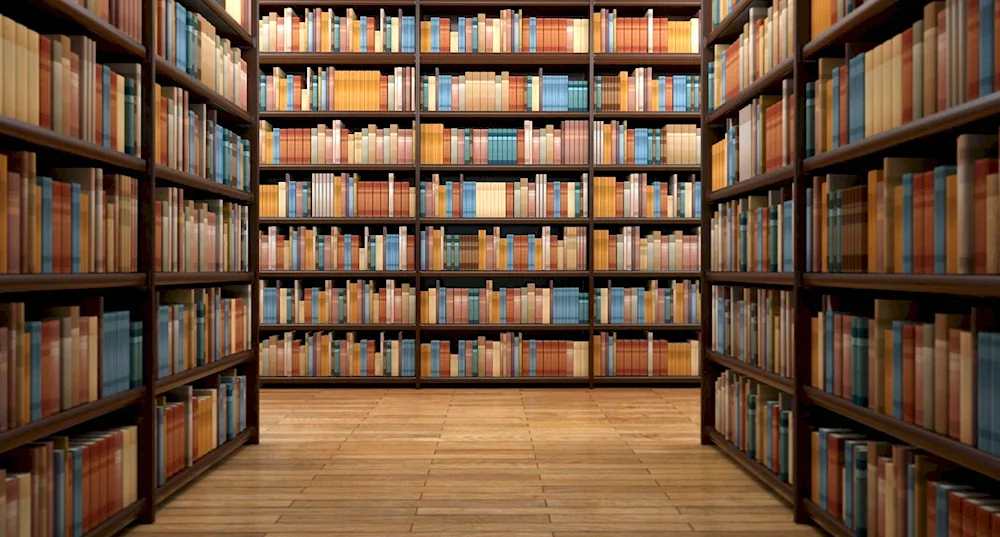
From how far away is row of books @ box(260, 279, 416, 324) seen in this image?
5.55 metres

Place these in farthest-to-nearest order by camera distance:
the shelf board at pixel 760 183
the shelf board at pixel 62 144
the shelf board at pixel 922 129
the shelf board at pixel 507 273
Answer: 1. the shelf board at pixel 507 273
2. the shelf board at pixel 760 183
3. the shelf board at pixel 62 144
4. the shelf board at pixel 922 129

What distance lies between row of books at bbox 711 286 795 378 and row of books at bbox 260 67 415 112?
2900 mm

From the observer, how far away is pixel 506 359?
554 centimetres

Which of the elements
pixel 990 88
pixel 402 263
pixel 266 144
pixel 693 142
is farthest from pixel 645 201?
pixel 990 88

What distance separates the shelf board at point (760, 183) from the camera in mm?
2668

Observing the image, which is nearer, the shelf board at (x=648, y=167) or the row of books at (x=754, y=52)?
the row of books at (x=754, y=52)

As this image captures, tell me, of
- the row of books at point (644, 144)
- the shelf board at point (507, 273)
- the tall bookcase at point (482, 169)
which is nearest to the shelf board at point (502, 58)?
the tall bookcase at point (482, 169)

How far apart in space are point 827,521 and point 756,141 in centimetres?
145

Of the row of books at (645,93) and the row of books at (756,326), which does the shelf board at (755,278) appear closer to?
the row of books at (756,326)

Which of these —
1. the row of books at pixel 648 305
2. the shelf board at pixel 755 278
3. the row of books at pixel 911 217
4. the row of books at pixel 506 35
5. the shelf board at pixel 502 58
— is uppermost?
the row of books at pixel 506 35

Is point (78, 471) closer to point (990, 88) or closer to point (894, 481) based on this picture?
point (894, 481)

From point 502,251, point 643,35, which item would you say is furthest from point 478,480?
point 643,35

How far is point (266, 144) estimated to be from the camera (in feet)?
18.3

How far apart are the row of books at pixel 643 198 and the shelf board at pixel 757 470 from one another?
2226mm
